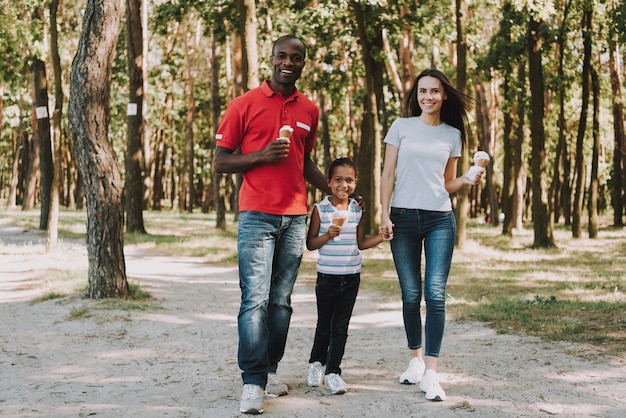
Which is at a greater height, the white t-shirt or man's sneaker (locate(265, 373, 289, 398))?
the white t-shirt

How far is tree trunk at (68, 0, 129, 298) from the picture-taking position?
10.2 metres

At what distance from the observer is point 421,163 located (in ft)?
18.7

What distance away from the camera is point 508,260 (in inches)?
693

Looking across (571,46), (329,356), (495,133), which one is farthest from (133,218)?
(495,133)

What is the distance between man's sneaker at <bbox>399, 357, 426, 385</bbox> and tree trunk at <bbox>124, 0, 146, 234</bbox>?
1803 centimetres

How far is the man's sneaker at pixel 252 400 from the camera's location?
5047 mm

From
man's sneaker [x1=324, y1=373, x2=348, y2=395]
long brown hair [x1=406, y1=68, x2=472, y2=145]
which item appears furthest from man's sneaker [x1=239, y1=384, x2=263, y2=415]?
long brown hair [x1=406, y1=68, x2=472, y2=145]

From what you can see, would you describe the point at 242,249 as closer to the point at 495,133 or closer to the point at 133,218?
the point at 133,218

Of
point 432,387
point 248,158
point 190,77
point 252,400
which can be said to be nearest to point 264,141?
point 248,158

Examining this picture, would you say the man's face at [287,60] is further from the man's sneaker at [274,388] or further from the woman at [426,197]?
the man's sneaker at [274,388]

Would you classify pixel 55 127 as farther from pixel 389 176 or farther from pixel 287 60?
pixel 287 60

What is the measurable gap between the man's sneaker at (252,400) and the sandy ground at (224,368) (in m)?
0.08

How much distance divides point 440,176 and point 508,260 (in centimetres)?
1241

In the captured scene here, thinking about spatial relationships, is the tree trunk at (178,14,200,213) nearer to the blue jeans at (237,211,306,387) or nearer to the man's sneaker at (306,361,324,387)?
the man's sneaker at (306,361,324,387)
